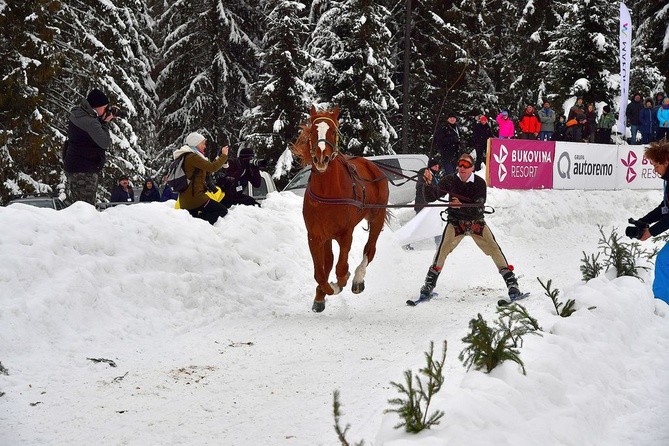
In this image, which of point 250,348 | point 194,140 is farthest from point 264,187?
point 250,348

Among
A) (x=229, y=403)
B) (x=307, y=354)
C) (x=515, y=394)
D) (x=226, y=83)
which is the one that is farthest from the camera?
(x=226, y=83)

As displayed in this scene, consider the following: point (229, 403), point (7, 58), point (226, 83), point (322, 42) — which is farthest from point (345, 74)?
point (229, 403)

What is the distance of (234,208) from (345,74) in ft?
47.6

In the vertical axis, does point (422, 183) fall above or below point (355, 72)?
below

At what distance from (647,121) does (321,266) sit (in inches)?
753

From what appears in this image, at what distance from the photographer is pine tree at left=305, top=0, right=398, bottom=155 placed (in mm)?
24531

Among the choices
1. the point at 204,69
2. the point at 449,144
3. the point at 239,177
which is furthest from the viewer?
the point at 204,69

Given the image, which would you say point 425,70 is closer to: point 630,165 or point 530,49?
point 530,49

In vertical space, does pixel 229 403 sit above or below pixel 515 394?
below

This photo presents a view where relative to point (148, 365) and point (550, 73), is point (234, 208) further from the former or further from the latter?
point (550, 73)

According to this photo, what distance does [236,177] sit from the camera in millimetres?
12578

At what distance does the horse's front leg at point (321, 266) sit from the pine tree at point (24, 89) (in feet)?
43.8

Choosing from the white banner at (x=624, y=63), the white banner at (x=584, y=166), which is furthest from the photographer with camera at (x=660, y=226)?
the white banner at (x=624, y=63)

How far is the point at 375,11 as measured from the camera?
25.1 meters
